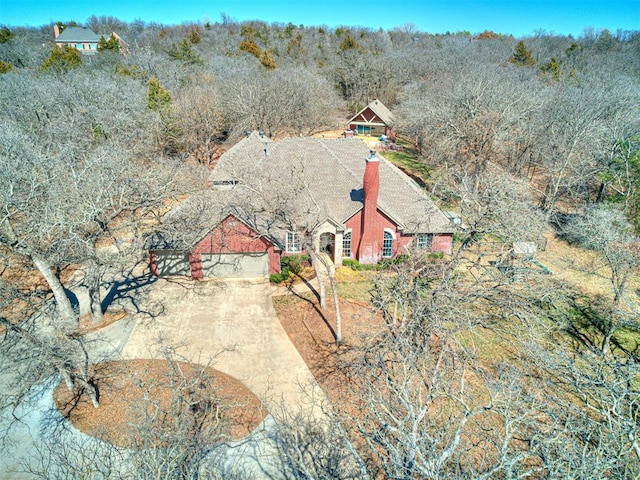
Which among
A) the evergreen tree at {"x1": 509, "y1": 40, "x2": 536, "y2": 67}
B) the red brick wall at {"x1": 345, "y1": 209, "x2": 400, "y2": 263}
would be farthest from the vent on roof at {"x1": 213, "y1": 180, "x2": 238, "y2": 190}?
the evergreen tree at {"x1": 509, "y1": 40, "x2": 536, "y2": 67}

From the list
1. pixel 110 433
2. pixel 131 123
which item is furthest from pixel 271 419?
pixel 131 123

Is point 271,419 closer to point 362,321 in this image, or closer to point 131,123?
point 362,321

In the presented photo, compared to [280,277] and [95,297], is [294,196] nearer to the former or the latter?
[280,277]

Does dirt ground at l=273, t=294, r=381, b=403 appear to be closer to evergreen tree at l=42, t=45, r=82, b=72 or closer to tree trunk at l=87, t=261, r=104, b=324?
tree trunk at l=87, t=261, r=104, b=324

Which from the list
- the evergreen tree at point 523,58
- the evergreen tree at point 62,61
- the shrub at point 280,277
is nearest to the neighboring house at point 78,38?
the evergreen tree at point 62,61

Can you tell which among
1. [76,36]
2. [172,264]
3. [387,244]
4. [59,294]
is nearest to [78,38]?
[76,36]

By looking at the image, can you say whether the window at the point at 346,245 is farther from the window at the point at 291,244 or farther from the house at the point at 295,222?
the window at the point at 291,244
